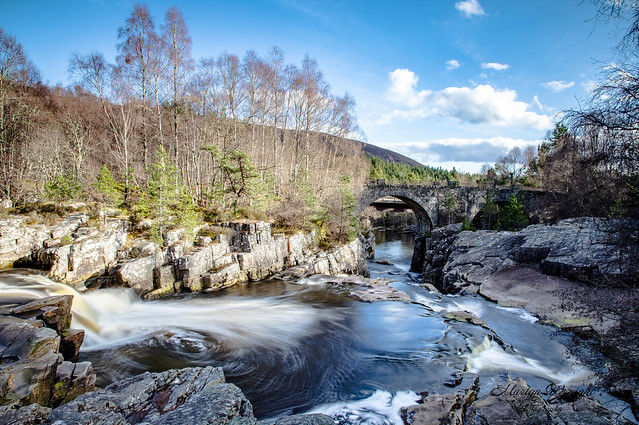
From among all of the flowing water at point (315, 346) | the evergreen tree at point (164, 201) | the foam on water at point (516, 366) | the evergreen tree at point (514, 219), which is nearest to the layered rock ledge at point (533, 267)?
the flowing water at point (315, 346)

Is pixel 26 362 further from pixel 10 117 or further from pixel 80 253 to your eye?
pixel 10 117

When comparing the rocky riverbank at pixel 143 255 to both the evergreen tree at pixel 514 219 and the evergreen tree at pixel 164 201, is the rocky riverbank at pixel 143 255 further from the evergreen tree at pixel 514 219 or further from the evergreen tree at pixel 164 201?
the evergreen tree at pixel 514 219

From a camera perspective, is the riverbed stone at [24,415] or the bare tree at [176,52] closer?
the riverbed stone at [24,415]

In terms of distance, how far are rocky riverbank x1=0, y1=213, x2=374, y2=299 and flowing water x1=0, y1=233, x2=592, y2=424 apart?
0.72m

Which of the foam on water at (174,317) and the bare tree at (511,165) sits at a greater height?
the bare tree at (511,165)

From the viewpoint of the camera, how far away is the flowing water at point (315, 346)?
615 centimetres

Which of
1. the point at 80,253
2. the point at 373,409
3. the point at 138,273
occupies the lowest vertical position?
the point at 373,409

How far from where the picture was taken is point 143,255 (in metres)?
11.7

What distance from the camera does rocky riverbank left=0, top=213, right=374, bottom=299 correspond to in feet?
33.9

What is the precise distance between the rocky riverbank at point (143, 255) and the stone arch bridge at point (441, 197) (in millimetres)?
19712

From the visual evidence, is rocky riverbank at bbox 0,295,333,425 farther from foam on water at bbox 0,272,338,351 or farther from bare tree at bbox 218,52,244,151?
bare tree at bbox 218,52,244,151

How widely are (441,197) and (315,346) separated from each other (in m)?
31.5

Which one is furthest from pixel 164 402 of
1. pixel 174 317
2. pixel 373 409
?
pixel 174 317

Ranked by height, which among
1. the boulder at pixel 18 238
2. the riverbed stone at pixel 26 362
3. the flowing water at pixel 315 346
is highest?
the boulder at pixel 18 238
